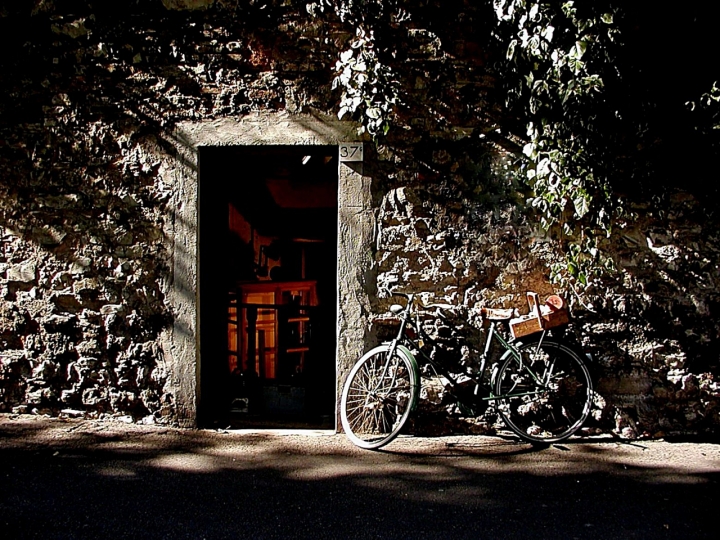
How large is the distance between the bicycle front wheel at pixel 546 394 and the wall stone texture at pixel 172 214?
15 centimetres

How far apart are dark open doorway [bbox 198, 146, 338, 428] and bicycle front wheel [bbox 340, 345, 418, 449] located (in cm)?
58

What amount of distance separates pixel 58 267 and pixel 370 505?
2.78 m

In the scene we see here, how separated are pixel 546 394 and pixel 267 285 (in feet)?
10.4

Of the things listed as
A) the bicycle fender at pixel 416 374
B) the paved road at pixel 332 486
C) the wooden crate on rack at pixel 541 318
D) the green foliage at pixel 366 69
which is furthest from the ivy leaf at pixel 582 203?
the paved road at pixel 332 486

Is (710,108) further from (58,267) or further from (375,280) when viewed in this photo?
(58,267)

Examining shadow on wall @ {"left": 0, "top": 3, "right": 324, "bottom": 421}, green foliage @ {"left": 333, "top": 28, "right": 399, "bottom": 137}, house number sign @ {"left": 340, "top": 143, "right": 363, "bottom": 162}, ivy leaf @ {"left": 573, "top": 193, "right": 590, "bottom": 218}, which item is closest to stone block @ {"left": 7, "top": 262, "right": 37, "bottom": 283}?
shadow on wall @ {"left": 0, "top": 3, "right": 324, "bottom": 421}

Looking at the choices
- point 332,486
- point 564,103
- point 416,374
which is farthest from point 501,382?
point 564,103

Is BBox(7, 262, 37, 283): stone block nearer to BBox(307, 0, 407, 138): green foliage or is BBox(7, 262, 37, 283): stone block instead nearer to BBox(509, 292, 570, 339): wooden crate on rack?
BBox(307, 0, 407, 138): green foliage

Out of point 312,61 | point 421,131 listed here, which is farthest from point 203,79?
point 421,131

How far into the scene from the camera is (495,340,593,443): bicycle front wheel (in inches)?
177

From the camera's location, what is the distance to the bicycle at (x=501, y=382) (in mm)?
4324

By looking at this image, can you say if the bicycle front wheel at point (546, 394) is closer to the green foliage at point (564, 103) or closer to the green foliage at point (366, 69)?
the green foliage at point (564, 103)

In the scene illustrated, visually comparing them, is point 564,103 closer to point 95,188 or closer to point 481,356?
point 481,356

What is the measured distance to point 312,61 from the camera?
4.53 m
